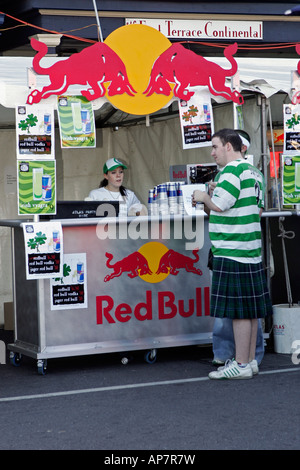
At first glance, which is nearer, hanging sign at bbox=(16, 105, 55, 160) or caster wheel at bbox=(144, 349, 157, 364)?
hanging sign at bbox=(16, 105, 55, 160)

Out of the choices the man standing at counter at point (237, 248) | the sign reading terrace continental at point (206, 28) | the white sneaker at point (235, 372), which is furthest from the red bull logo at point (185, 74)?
the sign reading terrace continental at point (206, 28)

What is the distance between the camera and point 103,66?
7.07 meters

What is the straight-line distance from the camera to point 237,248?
6.49 meters

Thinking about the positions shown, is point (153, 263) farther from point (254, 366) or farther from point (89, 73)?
point (89, 73)

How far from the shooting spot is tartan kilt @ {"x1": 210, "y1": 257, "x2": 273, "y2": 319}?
21.4 feet

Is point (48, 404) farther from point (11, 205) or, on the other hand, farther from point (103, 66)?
point (11, 205)

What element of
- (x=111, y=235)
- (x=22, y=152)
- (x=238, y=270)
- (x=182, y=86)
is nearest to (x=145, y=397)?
(x=238, y=270)

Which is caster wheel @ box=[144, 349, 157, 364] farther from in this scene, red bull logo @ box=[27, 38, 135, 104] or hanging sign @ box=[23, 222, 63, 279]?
red bull logo @ box=[27, 38, 135, 104]

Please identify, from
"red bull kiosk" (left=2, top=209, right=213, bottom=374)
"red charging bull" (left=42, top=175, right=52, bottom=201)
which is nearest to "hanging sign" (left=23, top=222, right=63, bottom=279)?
"red bull kiosk" (left=2, top=209, right=213, bottom=374)

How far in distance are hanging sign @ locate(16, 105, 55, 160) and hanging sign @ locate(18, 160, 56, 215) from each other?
0.25 ft

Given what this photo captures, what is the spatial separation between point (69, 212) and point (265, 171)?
6.09 feet

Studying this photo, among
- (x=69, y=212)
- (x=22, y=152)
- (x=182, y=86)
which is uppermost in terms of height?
(x=182, y=86)

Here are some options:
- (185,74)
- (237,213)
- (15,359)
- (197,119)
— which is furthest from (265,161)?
(15,359)

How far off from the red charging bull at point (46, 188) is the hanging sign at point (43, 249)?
8.3 inches
